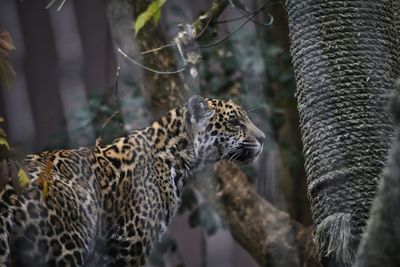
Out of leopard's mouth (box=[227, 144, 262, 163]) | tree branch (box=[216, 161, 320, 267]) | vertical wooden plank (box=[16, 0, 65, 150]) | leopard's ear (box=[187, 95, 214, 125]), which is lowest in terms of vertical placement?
tree branch (box=[216, 161, 320, 267])

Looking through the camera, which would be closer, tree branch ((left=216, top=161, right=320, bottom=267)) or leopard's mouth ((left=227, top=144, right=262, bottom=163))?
leopard's mouth ((left=227, top=144, right=262, bottom=163))

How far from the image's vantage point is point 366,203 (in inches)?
104

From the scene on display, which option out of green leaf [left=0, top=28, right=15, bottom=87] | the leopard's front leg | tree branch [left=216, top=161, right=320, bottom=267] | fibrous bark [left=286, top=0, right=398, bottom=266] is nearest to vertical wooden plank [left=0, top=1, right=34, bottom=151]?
tree branch [left=216, top=161, right=320, bottom=267]

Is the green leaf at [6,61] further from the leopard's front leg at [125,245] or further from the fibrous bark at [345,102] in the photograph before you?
the leopard's front leg at [125,245]

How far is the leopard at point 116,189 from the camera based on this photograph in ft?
10.5

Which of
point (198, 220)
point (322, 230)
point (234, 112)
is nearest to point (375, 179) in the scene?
point (322, 230)

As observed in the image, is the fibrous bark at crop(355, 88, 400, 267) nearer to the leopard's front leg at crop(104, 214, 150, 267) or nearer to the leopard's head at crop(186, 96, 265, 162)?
the leopard's front leg at crop(104, 214, 150, 267)

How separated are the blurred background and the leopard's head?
1.95 feet

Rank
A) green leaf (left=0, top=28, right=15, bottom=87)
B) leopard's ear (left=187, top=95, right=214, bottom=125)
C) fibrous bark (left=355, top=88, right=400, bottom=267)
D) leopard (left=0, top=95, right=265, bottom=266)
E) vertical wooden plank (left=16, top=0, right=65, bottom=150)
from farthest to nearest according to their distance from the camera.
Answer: vertical wooden plank (left=16, top=0, right=65, bottom=150) < leopard's ear (left=187, top=95, right=214, bottom=125) < leopard (left=0, top=95, right=265, bottom=266) < green leaf (left=0, top=28, right=15, bottom=87) < fibrous bark (left=355, top=88, right=400, bottom=267)

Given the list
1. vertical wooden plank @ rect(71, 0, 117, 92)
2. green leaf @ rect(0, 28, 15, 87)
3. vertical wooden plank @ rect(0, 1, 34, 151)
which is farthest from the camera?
vertical wooden plank @ rect(71, 0, 117, 92)

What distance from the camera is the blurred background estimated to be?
17.0 ft

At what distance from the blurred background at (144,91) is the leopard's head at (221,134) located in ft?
1.95

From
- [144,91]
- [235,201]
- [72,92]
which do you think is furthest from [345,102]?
[72,92]

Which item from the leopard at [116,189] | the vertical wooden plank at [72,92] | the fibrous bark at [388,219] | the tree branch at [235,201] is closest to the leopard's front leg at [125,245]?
the leopard at [116,189]
